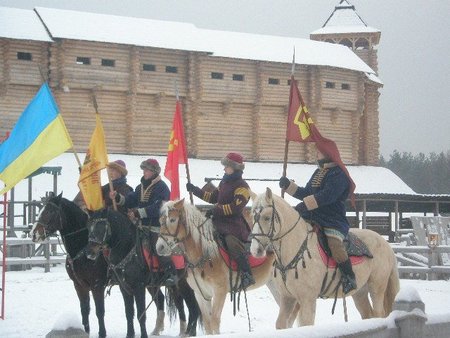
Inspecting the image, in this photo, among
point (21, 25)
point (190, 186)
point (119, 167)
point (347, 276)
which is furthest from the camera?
point (21, 25)

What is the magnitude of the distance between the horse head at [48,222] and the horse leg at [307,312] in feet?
10.4

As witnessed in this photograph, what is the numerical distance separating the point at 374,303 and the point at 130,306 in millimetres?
2782


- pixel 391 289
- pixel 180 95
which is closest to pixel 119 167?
pixel 391 289

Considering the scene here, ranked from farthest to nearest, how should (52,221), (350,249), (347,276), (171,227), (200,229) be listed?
(52,221) < (200,229) < (171,227) < (350,249) < (347,276)

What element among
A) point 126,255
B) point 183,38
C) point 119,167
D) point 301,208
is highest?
point 183,38

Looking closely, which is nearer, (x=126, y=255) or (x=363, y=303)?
(x=363, y=303)

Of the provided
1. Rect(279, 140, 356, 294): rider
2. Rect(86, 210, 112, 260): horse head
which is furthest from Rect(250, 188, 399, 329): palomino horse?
Rect(86, 210, 112, 260): horse head

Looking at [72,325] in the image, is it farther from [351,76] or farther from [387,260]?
[351,76]

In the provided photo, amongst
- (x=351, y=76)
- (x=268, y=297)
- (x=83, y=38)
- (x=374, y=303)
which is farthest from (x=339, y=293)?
(x=351, y=76)

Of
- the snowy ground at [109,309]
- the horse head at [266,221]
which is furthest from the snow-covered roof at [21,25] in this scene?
the horse head at [266,221]

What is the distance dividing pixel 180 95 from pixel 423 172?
210ft

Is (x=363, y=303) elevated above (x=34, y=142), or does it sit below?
below

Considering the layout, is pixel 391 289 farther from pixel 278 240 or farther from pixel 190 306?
pixel 190 306

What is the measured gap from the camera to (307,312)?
24.4ft
